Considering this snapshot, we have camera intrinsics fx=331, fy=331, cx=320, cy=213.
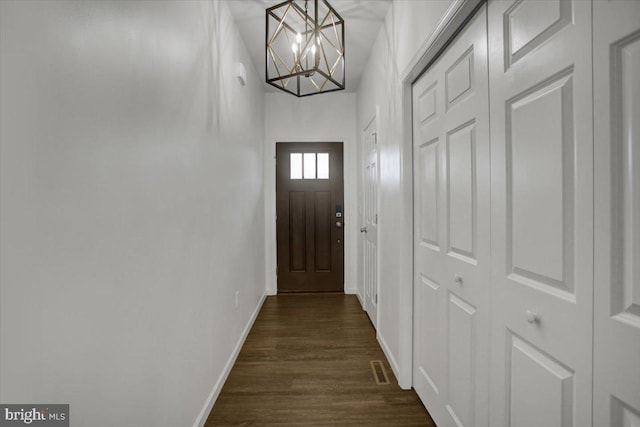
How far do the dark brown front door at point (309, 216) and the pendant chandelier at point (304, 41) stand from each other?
84 centimetres

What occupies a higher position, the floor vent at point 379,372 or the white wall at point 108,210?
the white wall at point 108,210

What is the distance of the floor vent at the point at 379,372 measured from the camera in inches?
84.6

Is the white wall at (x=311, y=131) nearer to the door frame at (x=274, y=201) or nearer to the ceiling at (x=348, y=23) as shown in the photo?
the door frame at (x=274, y=201)

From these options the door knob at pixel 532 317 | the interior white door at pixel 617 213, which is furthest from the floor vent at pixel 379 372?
the interior white door at pixel 617 213

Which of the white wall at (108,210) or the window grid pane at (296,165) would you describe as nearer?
the white wall at (108,210)

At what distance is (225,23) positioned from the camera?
90.0 inches

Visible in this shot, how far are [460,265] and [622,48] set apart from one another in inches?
37.1

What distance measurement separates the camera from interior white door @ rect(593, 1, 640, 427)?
0.67 metres

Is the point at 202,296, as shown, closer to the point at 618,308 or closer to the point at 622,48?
the point at 618,308

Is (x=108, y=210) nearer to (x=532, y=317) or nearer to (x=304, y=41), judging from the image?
(x=532, y=317)

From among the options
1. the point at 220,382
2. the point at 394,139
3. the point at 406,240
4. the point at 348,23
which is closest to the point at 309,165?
the point at 348,23

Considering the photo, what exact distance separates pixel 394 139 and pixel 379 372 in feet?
5.23

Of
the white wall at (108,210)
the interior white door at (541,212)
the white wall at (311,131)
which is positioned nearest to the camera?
the white wall at (108,210)

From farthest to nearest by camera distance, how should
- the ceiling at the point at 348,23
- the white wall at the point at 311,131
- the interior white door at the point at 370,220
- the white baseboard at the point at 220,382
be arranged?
the white wall at the point at 311,131, the interior white door at the point at 370,220, the ceiling at the point at 348,23, the white baseboard at the point at 220,382
